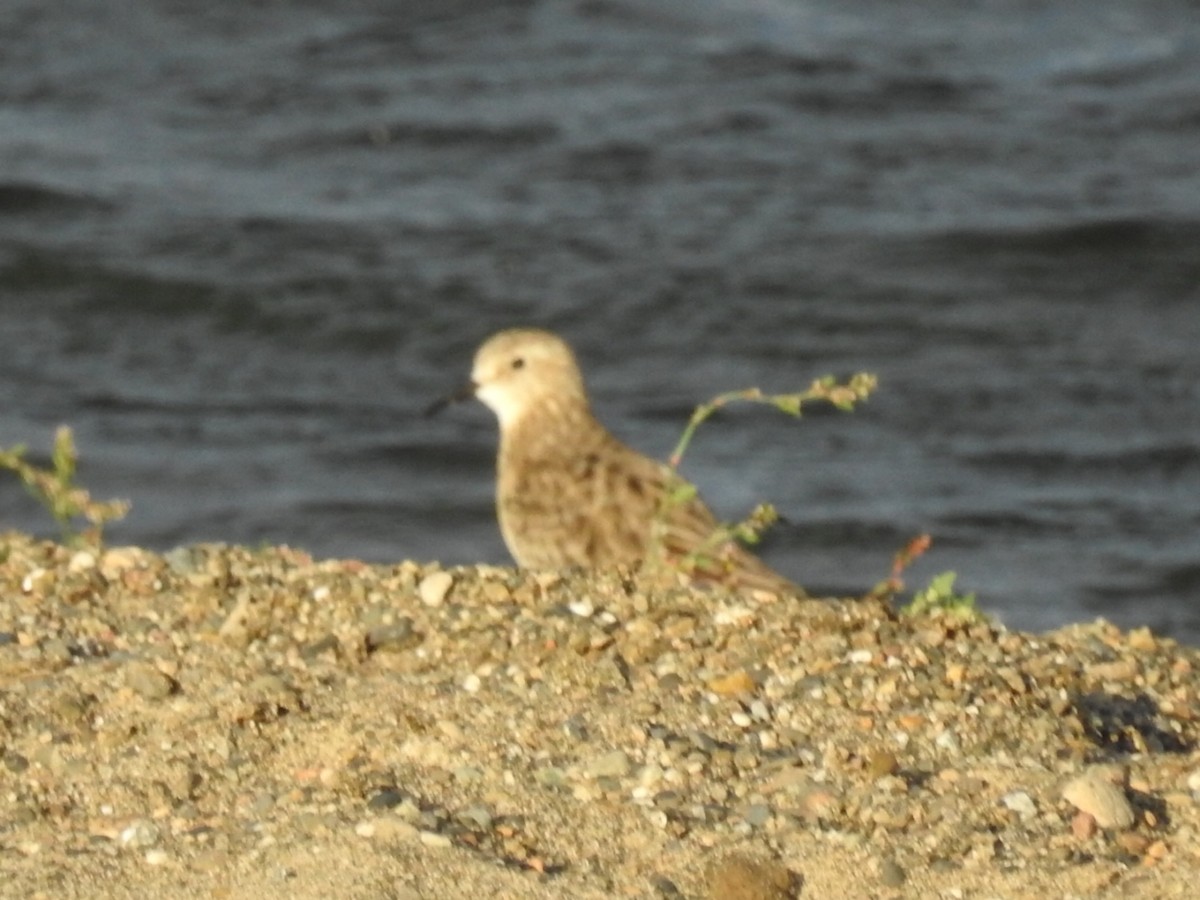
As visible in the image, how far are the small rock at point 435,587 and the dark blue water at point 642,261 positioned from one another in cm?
467

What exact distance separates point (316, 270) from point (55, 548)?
7.77m

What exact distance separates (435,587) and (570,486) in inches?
103

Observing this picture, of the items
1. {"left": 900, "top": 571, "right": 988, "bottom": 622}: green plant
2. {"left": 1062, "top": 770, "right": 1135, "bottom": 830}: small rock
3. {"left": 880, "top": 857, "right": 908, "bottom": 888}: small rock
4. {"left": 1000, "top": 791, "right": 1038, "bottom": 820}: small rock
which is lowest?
{"left": 880, "top": 857, "right": 908, "bottom": 888}: small rock

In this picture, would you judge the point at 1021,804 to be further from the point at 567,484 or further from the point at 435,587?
the point at 567,484

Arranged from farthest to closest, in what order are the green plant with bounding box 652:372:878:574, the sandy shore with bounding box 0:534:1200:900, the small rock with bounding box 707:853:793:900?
1. the green plant with bounding box 652:372:878:574
2. the sandy shore with bounding box 0:534:1200:900
3. the small rock with bounding box 707:853:793:900

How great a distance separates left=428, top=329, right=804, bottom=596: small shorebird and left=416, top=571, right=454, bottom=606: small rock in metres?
0.59

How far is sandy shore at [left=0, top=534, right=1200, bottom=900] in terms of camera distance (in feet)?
15.2

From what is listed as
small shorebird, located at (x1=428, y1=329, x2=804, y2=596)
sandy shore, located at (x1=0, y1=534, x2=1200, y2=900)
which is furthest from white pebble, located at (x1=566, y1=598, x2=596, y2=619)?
small shorebird, located at (x1=428, y1=329, x2=804, y2=596)

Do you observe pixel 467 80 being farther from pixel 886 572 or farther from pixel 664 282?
pixel 886 572

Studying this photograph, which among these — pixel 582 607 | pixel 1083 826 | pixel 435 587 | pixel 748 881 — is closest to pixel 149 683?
pixel 435 587

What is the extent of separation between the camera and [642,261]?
46.4 feet

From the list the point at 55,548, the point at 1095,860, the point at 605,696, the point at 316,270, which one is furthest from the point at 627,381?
the point at 1095,860

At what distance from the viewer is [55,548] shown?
6465 millimetres

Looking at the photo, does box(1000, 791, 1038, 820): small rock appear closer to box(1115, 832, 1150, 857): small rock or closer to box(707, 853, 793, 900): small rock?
box(1115, 832, 1150, 857): small rock
